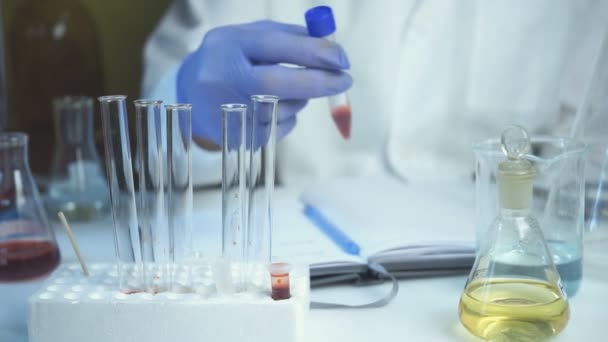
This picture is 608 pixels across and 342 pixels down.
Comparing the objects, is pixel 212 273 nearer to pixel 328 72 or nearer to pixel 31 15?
pixel 328 72

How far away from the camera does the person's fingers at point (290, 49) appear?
2.70 feet

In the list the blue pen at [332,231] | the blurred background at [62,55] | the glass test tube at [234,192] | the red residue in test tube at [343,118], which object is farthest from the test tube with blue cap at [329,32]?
the blurred background at [62,55]

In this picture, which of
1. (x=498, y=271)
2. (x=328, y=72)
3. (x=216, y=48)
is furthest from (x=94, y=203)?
(x=498, y=271)

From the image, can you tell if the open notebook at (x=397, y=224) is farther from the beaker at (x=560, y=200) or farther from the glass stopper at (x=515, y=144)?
the glass stopper at (x=515, y=144)

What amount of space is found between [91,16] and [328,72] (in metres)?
0.74

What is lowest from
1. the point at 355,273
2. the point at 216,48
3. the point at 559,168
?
the point at 355,273

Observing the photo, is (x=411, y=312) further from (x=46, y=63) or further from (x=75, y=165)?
(x=46, y=63)

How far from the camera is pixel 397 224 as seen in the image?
0.88 meters

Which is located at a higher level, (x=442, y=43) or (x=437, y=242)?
(x=442, y=43)

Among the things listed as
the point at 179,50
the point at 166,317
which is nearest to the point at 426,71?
the point at 179,50

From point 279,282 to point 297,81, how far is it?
1.07 feet

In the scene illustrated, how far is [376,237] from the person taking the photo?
0.84m

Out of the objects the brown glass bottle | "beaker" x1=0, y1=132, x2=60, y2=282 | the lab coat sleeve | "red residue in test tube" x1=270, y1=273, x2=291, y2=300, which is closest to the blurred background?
the brown glass bottle

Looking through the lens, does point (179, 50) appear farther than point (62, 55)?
No
